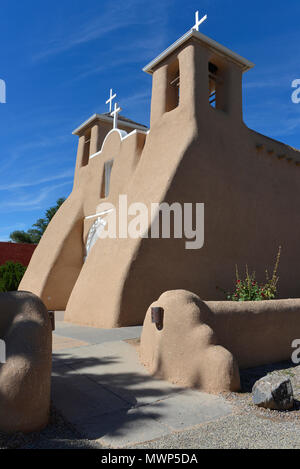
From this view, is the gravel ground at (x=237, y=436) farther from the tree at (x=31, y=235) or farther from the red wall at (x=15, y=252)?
the tree at (x=31, y=235)

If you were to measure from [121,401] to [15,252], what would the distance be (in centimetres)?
1731

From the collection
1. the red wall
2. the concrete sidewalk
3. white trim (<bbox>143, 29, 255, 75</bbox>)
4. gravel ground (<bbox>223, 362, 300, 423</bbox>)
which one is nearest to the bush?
the red wall

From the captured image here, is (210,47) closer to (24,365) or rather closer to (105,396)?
(105,396)

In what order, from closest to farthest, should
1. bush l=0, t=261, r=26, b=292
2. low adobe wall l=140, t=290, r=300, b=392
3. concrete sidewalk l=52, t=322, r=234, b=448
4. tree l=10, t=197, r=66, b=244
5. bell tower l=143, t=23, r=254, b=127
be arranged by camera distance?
concrete sidewalk l=52, t=322, r=234, b=448, low adobe wall l=140, t=290, r=300, b=392, bell tower l=143, t=23, r=254, b=127, bush l=0, t=261, r=26, b=292, tree l=10, t=197, r=66, b=244

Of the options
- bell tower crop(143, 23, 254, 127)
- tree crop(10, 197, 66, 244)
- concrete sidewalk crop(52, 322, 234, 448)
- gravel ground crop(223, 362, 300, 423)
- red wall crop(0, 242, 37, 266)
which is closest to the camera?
concrete sidewalk crop(52, 322, 234, 448)

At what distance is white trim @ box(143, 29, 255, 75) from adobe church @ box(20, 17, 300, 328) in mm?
32

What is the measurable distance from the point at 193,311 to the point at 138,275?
122 inches

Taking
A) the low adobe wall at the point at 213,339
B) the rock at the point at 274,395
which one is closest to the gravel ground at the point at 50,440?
the low adobe wall at the point at 213,339

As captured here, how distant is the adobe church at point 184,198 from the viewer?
798 cm

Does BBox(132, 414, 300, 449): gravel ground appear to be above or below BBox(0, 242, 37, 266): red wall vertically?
below

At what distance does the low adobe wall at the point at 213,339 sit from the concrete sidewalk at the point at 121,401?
0.22 meters

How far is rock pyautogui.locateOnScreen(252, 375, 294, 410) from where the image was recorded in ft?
12.2

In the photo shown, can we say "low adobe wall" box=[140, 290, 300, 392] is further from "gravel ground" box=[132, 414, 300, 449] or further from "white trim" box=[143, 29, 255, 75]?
"white trim" box=[143, 29, 255, 75]

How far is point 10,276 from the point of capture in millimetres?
14969
